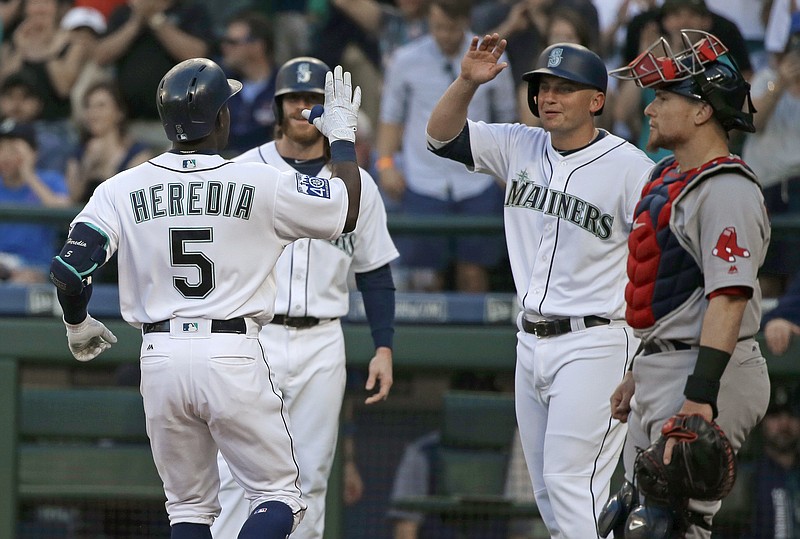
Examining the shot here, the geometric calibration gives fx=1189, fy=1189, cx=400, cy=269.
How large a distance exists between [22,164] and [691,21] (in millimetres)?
3989

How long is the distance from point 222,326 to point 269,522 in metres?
0.65

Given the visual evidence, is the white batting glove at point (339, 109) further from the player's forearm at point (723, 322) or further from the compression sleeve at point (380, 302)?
the player's forearm at point (723, 322)

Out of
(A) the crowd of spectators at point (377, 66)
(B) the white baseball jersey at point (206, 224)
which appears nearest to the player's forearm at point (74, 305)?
(B) the white baseball jersey at point (206, 224)

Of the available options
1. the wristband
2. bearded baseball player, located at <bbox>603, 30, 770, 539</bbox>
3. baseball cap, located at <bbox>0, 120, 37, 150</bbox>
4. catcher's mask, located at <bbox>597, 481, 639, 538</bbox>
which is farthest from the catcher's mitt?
baseball cap, located at <bbox>0, 120, 37, 150</bbox>

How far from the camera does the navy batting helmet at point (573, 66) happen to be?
4.32 metres

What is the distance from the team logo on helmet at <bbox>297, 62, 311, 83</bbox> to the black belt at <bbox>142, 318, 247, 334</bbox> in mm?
1364

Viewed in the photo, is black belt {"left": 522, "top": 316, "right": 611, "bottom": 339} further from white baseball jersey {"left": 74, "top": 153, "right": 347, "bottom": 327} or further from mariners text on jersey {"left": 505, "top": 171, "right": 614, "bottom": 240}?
white baseball jersey {"left": 74, "top": 153, "right": 347, "bottom": 327}

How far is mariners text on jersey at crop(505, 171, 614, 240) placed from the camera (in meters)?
4.33

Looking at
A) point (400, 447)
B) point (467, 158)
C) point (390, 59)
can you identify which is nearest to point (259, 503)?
point (467, 158)

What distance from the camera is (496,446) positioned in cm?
584

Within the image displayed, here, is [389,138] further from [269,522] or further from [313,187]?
[269,522]

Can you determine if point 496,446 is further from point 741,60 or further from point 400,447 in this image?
point 741,60

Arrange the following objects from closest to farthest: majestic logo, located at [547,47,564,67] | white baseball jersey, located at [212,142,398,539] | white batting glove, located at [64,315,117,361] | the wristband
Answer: white batting glove, located at [64,315,117,361] → majestic logo, located at [547,47,564,67] → white baseball jersey, located at [212,142,398,539] → the wristband

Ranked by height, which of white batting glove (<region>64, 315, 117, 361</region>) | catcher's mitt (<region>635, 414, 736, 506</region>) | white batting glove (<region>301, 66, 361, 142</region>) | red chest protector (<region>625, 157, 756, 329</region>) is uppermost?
white batting glove (<region>301, 66, 361, 142</region>)
